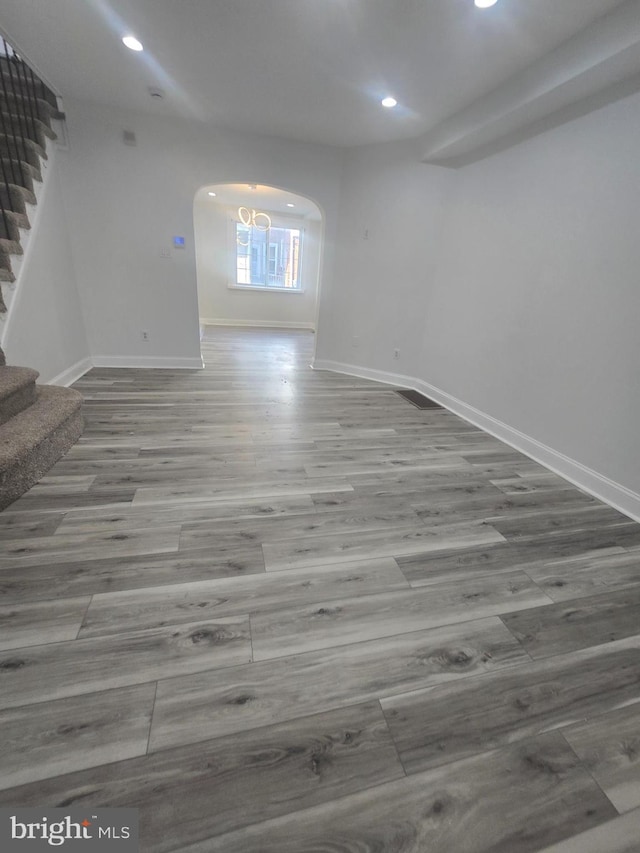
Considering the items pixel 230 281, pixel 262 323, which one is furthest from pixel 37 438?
pixel 262 323

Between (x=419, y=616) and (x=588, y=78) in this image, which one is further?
(x=588, y=78)

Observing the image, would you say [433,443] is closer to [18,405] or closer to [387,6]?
[387,6]

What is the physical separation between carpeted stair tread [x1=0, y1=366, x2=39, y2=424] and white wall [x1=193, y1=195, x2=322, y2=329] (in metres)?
5.73

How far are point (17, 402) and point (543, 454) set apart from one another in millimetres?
3642

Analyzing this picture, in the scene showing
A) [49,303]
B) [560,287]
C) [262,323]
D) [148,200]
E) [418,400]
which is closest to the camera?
[560,287]

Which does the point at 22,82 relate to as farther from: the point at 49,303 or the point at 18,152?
the point at 49,303

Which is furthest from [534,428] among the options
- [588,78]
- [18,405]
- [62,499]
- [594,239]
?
[18,405]

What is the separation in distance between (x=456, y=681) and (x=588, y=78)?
318 centimetres

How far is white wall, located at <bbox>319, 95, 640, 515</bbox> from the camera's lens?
2.13m

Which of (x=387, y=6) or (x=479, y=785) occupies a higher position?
(x=387, y=6)

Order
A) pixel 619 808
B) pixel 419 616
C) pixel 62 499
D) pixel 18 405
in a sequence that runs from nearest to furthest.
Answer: pixel 619 808 < pixel 419 616 < pixel 62 499 < pixel 18 405

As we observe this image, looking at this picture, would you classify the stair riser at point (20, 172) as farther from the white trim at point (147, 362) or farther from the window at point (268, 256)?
the window at point (268, 256)

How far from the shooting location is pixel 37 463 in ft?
6.42

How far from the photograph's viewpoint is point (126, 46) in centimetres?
240
